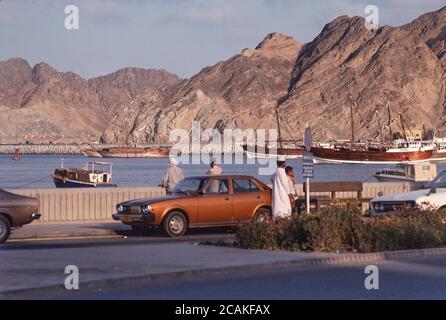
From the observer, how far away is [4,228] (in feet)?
70.3

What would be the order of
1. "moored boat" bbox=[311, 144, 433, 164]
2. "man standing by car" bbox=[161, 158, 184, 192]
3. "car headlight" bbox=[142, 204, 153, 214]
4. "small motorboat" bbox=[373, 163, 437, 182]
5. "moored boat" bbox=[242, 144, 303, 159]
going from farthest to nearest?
"moored boat" bbox=[242, 144, 303, 159] → "moored boat" bbox=[311, 144, 433, 164] → "small motorboat" bbox=[373, 163, 437, 182] → "man standing by car" bbox=[161, 158, 184, 192] → "car headlight" bbox=[142, 204, 153, 214]

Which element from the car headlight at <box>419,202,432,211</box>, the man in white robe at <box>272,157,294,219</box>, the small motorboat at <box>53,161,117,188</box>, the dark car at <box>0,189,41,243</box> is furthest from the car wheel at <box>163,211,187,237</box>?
the small motorboat at <box>53,161,117,188</box>

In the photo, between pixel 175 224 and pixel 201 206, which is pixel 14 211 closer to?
pixel 175 224

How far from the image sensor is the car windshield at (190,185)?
24078 millimetres

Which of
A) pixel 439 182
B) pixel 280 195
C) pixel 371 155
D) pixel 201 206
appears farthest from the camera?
pixel 371 155

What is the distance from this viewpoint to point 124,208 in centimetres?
2350

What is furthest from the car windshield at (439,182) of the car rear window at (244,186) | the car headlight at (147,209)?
the car headlight at (147,209)

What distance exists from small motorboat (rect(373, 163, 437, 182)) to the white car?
1501cm

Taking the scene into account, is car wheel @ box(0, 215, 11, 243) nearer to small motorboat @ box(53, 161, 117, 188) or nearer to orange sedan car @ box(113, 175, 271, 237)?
orange sedan car @ box(113, 175, 271, 237)

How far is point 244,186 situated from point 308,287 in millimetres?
10686

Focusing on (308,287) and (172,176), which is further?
(172,176)

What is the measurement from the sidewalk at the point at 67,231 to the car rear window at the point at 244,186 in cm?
284

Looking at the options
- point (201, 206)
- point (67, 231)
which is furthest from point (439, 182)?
point (67, 231)

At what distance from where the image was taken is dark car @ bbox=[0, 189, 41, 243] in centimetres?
2145
